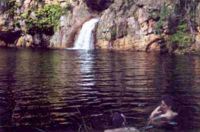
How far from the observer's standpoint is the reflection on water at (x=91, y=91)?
28.6 meters

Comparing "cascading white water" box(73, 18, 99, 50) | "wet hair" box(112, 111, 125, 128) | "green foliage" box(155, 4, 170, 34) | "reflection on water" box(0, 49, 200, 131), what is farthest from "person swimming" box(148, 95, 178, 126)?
"cascading white water" box(73, 18, 99, 50)

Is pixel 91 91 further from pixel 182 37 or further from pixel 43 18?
pixel 43 18

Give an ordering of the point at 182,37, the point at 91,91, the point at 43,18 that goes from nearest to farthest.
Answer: the point at 91,91 → the point at 182,37 → the point at 43,18

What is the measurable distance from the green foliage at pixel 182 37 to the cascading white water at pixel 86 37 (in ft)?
48.4

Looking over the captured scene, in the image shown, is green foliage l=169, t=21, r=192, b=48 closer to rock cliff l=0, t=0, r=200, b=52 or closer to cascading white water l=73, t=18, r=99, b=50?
rock cliff l=0, t=0, r=200, b=52

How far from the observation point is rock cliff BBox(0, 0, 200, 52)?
262 feet

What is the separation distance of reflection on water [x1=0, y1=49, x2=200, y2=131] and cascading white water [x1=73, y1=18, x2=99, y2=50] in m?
27.2

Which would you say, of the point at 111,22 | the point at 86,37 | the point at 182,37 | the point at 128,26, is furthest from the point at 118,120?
the point at 86,37

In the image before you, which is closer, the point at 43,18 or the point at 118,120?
the point at 118,120

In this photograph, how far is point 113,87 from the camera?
4000 cm

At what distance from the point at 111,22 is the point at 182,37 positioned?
526 inches

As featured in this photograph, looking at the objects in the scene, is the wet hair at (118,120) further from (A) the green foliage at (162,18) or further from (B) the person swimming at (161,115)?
(A) the green foliage at (162,18)

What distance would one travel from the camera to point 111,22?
85.8 m

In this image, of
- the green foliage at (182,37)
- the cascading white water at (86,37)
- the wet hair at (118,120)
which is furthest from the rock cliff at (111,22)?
the wet hair at (118,120)
